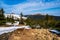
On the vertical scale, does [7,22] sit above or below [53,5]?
below

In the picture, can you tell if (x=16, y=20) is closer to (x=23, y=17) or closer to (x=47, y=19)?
(x=23, y=17)

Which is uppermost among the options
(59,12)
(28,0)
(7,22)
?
(28,0)

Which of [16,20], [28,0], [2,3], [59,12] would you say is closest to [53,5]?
[59,12]

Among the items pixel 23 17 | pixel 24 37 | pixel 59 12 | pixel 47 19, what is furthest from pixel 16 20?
pixel 59 12

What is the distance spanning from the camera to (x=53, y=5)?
→ 3914mm

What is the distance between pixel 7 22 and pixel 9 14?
0.62 ft

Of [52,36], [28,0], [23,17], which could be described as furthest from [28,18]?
[52,36]

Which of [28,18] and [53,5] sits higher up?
[53,5]

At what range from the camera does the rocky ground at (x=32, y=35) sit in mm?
3789

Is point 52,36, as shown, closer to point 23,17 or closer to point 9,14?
point 23,17

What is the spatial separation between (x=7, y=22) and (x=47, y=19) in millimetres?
924

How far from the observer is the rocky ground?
12.4 feet

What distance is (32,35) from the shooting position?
383 cm

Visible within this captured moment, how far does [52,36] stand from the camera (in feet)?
12.5
